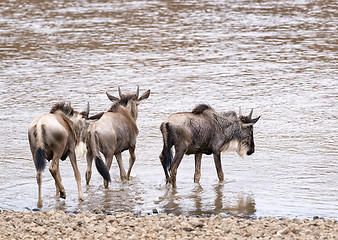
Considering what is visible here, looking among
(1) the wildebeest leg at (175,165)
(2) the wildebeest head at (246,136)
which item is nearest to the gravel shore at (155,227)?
(1) the wildebeest leg at (175,165)

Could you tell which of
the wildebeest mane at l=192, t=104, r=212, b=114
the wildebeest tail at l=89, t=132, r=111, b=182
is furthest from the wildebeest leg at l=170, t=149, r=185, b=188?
the wildebeest tail at l=89, t=132, r=111, b=182

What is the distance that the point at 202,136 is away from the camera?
11.1m

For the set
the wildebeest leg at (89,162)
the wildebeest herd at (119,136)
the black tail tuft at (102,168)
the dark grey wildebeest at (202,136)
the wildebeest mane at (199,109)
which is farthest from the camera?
the wildebeest mane at (199,109)

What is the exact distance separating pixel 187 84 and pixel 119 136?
7.92 m

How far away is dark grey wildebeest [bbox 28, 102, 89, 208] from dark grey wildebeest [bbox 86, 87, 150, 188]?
23 cm

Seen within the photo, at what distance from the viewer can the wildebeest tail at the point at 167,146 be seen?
10797 millimetres

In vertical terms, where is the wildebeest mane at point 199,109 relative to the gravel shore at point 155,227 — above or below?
above

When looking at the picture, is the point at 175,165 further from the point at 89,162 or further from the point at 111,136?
the point at 89,162

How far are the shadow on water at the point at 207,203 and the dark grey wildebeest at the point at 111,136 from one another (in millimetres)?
969

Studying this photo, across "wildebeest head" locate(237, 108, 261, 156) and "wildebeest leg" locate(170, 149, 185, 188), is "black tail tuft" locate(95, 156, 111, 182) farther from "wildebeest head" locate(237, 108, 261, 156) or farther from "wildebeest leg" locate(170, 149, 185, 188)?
"wildebeest head" locate(237, 108, 261, 156)

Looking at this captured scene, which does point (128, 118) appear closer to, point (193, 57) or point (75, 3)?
point (193, 57)

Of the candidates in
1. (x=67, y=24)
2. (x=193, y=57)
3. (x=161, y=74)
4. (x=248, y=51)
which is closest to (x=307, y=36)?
(x=248, y=51)

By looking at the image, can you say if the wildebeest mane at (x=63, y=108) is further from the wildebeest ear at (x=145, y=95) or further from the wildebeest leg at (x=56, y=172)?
the wildebeest ear at (x=145, y=95)

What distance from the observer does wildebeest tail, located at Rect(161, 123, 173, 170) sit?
35.4 ft
